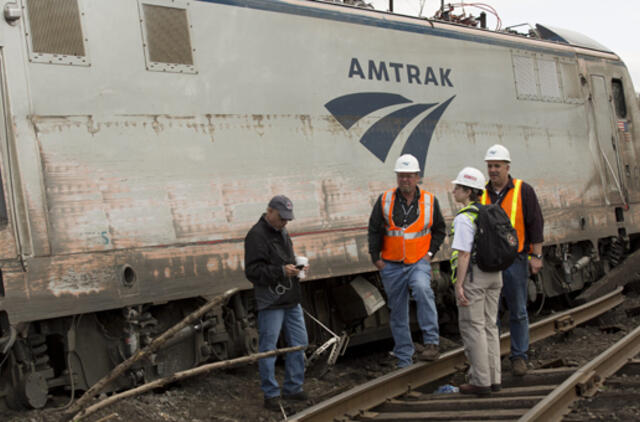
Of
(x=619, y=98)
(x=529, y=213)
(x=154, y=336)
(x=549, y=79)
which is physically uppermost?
(x=549, y=79)

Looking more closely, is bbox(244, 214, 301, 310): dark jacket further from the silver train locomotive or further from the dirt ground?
the dirt ground

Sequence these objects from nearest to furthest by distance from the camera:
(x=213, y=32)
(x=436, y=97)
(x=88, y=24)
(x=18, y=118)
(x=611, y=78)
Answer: (x=18, y=118)
(x=88, y=24)
(x=213, y=32)
(x=436, y=97)
(x=611, y=78)

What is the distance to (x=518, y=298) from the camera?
21.8ft

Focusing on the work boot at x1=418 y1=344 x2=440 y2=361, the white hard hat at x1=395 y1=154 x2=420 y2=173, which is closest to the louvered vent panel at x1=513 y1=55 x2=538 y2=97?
the white hard hat at x1=395 y1=154 x2=420 y2=173

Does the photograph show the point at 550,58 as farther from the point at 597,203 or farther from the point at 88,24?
the point at 88,24

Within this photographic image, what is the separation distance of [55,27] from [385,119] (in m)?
3.63

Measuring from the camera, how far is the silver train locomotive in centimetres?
578

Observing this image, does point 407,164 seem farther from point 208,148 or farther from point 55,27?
point 55,27

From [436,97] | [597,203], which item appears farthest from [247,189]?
[597,203]

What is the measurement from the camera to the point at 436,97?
891 cm

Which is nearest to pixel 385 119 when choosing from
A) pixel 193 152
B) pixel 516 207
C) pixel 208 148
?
pixel 516 207

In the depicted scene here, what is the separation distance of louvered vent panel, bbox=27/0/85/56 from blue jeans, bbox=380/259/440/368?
3270 millimetres

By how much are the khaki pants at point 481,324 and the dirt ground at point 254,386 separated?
732 mm

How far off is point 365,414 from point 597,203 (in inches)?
261
